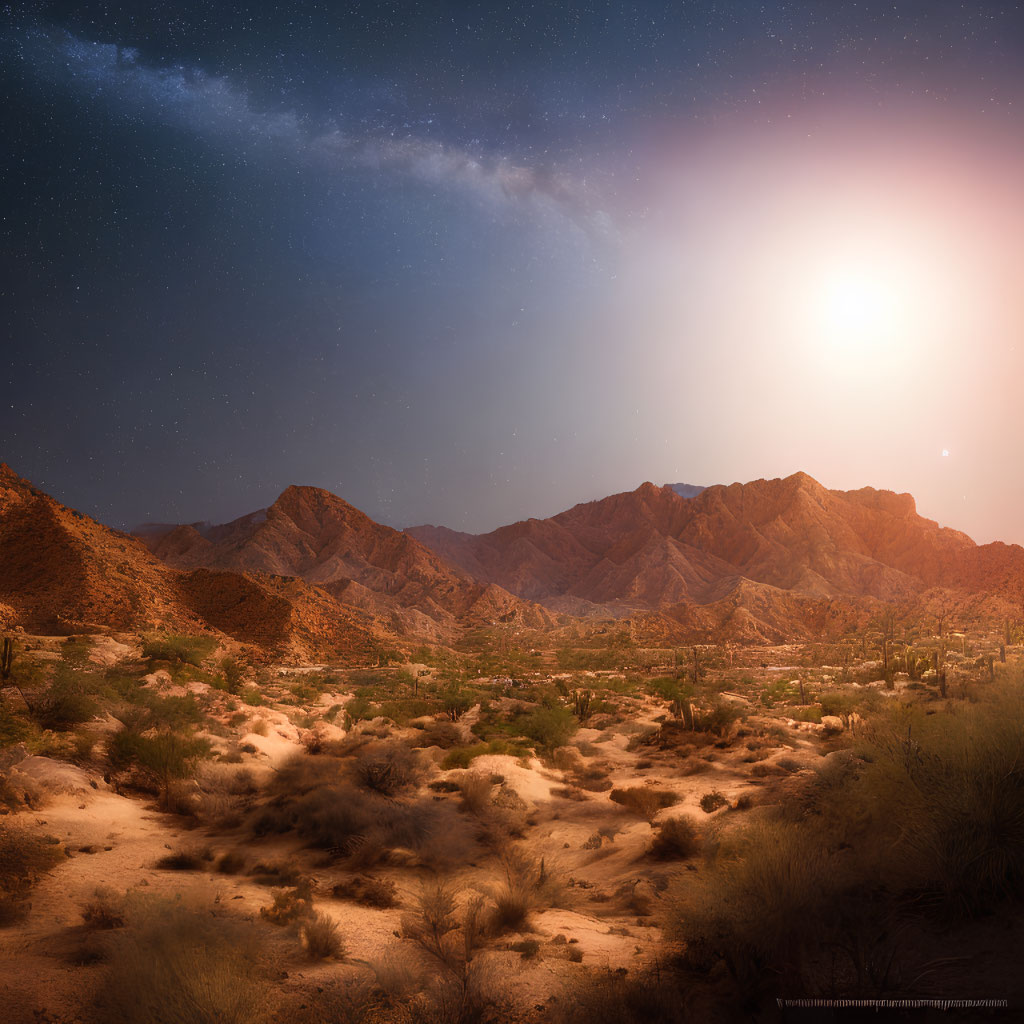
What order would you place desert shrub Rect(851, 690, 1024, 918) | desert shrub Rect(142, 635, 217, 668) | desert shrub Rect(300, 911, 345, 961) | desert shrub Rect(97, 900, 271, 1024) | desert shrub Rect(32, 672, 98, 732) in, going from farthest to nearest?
1. desert shrub Rect(142, 635, 217, 668)
2. desert shrub Rect(32, 672, 98, 732)
3. desert shrub Rect(300, 911, 345, 961)
4. desert shrub Rect(851, 690, 1024, 918)
5. desert shrub Rect(97, 900, 271, 1024)

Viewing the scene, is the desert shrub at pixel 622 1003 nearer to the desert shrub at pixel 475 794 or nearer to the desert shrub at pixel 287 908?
the desert shrub at pixel 287 908

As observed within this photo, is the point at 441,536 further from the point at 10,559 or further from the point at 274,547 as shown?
the point at 10,559

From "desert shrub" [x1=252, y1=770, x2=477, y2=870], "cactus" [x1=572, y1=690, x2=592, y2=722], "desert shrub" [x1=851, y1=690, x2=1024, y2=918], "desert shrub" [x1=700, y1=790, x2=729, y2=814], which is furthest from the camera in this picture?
"cactus" [x1=572, y1=690, x2=592, y2=722]

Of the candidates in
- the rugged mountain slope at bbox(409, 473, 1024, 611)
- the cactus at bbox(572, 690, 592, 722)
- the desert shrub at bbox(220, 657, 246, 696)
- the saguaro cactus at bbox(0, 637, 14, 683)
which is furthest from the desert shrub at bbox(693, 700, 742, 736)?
the rugged mountain slope at bbox(409, 473, 1024, 611)

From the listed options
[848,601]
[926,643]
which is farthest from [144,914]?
[848,601]

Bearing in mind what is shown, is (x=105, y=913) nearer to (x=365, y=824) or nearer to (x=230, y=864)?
(x=230, y=864)

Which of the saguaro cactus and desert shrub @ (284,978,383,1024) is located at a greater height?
the saguaro cactus

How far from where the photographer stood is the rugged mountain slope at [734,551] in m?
110

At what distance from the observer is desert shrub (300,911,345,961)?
269 inches

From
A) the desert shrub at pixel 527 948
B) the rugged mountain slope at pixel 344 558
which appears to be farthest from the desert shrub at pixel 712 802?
the rugged mountain slope at pixel 344 558

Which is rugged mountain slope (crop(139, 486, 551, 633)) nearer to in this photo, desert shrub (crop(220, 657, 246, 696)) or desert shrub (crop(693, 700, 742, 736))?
desert shrub (crop(220, 657, 246, 696))

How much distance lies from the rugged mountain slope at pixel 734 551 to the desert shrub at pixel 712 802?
92374 millimetres

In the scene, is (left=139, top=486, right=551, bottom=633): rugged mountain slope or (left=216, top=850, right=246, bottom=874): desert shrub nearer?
(left=216, top=850, right=246, bottom=874): desert shrub

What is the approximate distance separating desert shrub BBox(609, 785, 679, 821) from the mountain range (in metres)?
33.5
